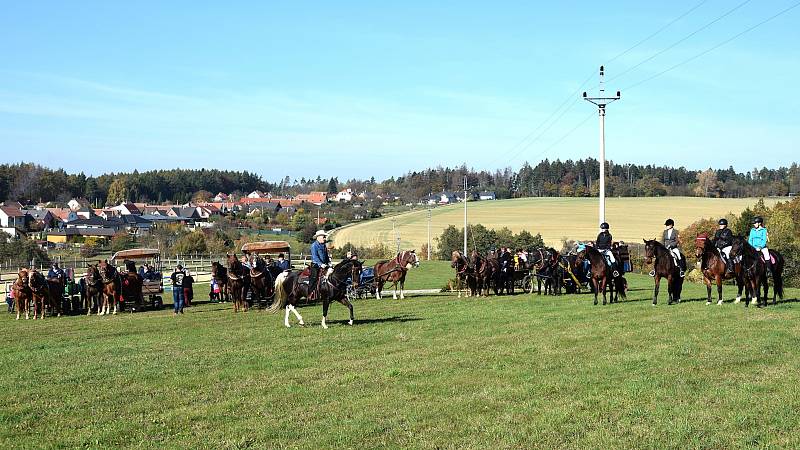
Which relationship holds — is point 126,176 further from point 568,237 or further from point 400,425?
point 400,425

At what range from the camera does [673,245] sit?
21828mm

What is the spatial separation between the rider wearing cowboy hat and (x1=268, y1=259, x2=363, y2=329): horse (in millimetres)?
8419

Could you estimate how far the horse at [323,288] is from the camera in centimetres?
1894

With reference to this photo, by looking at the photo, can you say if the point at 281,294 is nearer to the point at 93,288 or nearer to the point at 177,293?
the point at 177,293

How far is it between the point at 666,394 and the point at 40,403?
28.0 feet

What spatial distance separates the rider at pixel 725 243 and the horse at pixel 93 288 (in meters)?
20.1

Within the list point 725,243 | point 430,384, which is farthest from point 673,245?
point 430,384

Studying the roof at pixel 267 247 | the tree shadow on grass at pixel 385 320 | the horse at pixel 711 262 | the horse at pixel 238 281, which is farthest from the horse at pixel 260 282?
the horse at pixel 711 262

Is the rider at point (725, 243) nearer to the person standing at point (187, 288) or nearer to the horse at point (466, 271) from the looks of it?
the horse at point (466, 271)

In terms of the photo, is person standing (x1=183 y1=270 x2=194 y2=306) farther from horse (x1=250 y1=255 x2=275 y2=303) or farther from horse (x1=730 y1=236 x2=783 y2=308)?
horse (x1=730 y1=236 x2=783 y2=308)

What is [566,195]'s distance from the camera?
143250 millimetres

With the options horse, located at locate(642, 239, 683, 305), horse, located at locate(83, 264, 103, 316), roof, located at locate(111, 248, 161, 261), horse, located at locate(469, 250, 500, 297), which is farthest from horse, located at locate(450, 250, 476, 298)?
roof, located at locate(111, 248, 161, 261)

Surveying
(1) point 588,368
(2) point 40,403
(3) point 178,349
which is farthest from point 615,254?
(2) point 40,403

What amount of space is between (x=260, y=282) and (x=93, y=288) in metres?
6.14
